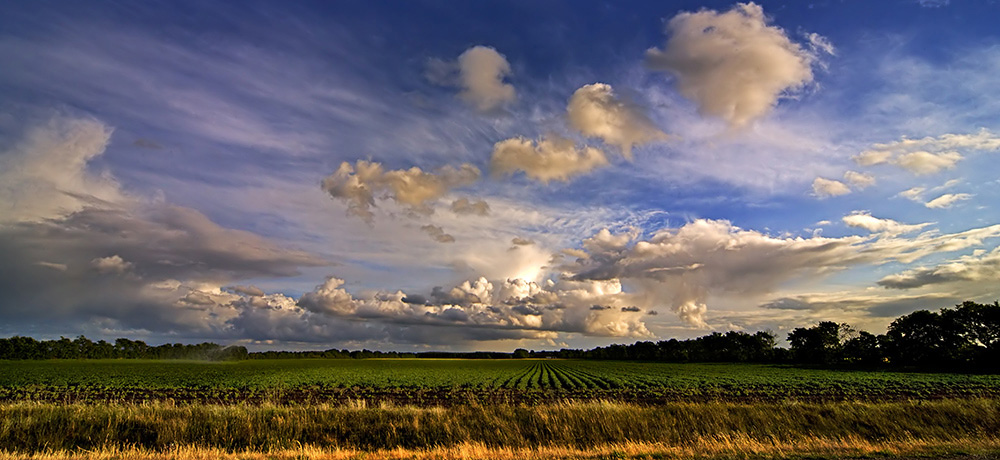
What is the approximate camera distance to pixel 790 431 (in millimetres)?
22312

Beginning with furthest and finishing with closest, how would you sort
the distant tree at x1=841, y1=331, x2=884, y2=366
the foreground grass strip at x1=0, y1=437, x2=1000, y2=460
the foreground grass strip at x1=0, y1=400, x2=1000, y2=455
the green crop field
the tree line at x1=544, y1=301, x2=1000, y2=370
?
the distant tree at x1=841, y1=331, x2=884, y2=366
the tree line at x1=544, y1=301, x2=1000, y2=370
the green crop field
the foreground grass strip at x1=0, y1=400, x2=1000, y2=455
the foreground grass strip at x1=0, y1=437, x2=1000, y2=460

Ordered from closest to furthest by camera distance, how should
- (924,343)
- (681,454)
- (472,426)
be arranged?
(681,454) → (472,426) → (924,343)

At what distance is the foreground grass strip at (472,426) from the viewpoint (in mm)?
20250

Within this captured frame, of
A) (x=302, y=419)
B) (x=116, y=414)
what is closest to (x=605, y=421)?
(x=302, y=419)

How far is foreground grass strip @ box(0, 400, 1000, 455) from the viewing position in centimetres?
2025

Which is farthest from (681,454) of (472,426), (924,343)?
(924,343)

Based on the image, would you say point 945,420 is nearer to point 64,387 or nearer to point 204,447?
point 204,447

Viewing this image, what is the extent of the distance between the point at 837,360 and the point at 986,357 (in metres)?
58.0

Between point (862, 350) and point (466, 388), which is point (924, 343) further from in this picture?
point (466, 388)

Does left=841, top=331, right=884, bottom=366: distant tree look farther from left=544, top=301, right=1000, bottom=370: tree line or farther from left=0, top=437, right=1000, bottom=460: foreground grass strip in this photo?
left=0, top=437, right=1000, bottom=460: foreground grass strip

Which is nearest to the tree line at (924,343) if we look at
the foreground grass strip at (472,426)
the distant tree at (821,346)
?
the distant tree at (821,346)

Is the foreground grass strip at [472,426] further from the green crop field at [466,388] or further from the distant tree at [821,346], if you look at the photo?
the distant tree at [821,346]

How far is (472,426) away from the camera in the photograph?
2186cm

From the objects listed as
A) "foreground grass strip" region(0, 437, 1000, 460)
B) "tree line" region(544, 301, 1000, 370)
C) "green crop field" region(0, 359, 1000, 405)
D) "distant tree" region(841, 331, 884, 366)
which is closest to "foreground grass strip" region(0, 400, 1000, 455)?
"foreground grass strip" region(0, 437, 1000, 460)
